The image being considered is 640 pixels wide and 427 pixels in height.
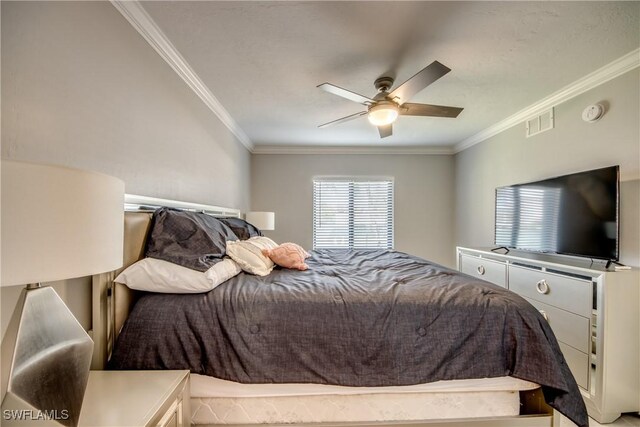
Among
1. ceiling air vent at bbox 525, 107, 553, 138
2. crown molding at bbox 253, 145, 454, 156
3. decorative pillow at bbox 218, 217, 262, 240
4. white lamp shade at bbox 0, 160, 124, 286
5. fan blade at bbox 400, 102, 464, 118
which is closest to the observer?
white lamp shade at bbox 0, 160, 124, 286

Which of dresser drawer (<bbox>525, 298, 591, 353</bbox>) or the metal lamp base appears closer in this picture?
the metal lamp base

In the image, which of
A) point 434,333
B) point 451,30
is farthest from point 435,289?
point 451,30

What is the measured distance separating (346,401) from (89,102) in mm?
1812

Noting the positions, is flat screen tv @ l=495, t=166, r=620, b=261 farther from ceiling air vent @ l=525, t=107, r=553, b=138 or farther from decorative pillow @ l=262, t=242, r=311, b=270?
decorative pillow @ l=262, t=242, r=311, b=270

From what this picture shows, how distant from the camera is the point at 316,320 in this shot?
123 cm

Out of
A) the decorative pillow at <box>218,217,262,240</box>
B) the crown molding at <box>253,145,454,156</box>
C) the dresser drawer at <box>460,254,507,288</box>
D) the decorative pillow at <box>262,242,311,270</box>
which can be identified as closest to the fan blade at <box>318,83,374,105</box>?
the decorative pillow at <box>262,242,311,270</box>

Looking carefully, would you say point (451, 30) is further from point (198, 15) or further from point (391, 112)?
point (198, 15)

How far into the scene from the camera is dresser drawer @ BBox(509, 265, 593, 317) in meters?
1.81

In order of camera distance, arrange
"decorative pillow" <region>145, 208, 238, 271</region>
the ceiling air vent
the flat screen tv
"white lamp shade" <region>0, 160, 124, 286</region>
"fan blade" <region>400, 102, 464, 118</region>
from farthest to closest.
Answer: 1. the ceiling air vent
2. "fan blade" <region>400, 102, 464, 118</region>
3. the flat screen tv
4. "decorative pillow" <region>145, 208, 238, 271</region>
5. "white lamp shade" <region>0, 160, 124, 286</region>

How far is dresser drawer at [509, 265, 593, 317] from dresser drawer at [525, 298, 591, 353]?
4 centimetres

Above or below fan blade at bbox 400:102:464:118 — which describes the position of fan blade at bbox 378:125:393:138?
below

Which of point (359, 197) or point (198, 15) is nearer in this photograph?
point (198, 15)

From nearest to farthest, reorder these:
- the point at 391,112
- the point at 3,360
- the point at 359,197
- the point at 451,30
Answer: the point at 3,360 → the point at 451,30 → the point at 391,112 → the point at 359,197

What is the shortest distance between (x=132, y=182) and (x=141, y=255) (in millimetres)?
441
